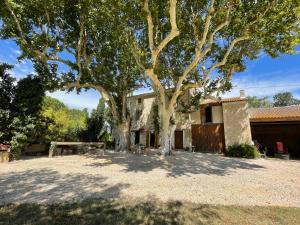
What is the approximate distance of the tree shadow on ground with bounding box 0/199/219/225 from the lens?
4.25 metres

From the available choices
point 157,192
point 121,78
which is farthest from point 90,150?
point 157,192

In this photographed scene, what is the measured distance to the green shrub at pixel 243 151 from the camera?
53.3 feet

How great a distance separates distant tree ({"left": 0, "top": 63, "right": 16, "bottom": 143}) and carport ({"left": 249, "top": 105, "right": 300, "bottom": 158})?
18.8m

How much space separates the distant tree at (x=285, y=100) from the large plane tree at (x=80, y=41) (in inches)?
2144

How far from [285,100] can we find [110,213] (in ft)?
218

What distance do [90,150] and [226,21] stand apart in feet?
45.7

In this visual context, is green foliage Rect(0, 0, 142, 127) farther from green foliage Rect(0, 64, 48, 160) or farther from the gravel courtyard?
the gravel courtyard

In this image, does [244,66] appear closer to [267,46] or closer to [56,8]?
[267,46]

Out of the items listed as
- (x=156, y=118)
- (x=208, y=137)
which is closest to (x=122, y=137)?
(x=156, y=118)

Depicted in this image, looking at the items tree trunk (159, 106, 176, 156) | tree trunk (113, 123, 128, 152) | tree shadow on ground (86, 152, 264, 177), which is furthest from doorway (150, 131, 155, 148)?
tree shadow on ground (86, 152, 264, 177)

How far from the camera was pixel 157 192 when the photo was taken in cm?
632

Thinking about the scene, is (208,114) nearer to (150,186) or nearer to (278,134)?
(278,134)

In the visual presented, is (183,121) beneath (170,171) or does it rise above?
above

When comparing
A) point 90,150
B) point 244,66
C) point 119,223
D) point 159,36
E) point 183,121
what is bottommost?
point 119,223
